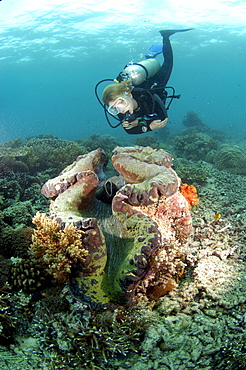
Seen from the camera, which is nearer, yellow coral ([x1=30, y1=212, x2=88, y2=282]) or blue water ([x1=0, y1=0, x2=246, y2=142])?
yellow coral ([x1=30, y1=212, x2=88, y2=282])

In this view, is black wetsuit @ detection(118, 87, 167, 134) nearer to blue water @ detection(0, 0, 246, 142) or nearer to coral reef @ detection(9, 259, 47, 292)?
coral reef @ detection(9, 259, 47, 292)

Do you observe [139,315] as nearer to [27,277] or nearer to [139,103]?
[27,277]

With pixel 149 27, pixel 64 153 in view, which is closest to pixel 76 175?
pixel 64 153

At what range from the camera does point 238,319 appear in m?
1.96

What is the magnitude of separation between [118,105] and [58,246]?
126 inches

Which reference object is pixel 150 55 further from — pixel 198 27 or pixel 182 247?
pixel 198 27

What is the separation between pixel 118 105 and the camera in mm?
4520

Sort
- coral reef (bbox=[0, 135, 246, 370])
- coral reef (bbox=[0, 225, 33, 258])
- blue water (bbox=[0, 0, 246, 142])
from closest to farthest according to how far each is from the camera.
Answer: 1. coral reef (bbox=[0, 135, 246, 370])
2. coral reef (bbox=[0, 225, 33, 258])
3. blue water (bbox=[0, 0, 246, 142])

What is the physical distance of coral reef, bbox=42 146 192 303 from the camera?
84.7 inches

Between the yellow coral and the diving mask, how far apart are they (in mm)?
2849

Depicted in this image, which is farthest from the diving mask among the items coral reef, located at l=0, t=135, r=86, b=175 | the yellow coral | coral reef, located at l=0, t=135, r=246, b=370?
the yellow coral

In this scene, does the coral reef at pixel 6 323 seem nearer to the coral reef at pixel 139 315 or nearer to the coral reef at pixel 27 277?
the coral reef at pixel 139 315

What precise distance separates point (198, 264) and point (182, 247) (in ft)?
1.15

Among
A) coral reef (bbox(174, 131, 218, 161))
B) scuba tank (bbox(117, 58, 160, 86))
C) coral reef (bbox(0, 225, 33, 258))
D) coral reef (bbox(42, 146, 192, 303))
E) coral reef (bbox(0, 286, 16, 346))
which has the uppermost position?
scuba tank (bbox(117, 58, 160, 86))
